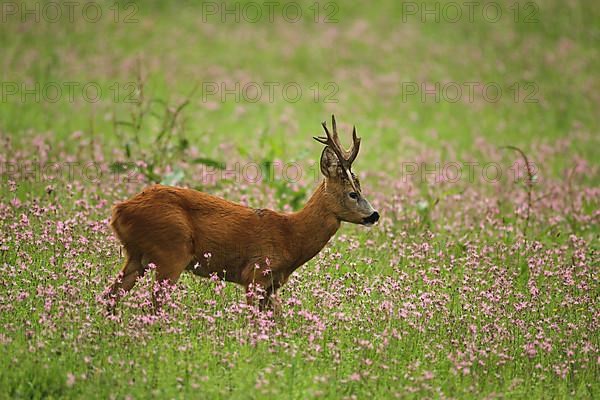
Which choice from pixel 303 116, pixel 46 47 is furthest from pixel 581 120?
pixel 46 47

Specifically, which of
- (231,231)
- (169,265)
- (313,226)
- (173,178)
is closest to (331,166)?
(313,226)

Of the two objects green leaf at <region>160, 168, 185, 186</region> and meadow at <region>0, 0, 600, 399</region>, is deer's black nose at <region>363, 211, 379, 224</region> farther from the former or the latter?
green leaf at <region>160, 168, 185, 186</region>

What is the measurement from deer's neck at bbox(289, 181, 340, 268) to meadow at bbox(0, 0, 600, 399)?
1.30 feet

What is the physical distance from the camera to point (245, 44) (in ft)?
78.9

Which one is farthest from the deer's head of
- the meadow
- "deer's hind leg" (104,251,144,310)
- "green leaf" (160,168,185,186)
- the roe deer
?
"green leaf" (160,168,185,186)

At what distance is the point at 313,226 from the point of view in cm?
863


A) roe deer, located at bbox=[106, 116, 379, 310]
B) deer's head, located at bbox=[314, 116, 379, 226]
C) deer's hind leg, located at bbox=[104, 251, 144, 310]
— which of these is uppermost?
deer's head, located at bbox=[314, 116, 379, 226]

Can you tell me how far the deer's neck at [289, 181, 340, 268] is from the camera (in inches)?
338

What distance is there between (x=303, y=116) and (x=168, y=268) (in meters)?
12.2

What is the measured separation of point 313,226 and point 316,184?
5318 mm

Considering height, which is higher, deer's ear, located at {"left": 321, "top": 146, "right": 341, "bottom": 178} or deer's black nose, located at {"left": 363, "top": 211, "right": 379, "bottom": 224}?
deer's ear, located at {"left": 321, "top": 146, "right": 341, "bottom": 178}

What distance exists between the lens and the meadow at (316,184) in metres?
7.18

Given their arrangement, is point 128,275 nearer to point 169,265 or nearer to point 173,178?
point 169,265

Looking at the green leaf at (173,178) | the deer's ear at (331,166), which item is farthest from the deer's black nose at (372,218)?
the green leaf at (173,178)
